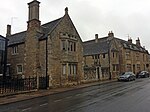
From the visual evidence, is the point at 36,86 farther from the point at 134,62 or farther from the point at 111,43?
the point at 134,62

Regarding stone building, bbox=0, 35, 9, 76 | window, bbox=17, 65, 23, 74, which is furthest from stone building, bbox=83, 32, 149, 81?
stone building, bbox=0, 35, 9, 76

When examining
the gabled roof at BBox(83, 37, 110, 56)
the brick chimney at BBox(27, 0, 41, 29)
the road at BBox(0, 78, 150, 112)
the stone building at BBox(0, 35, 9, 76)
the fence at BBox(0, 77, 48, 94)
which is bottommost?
the road at BBox(0, 78, 150, 112)

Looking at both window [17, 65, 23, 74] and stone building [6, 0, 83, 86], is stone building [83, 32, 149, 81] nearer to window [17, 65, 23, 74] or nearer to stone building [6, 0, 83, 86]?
stone building [6, 0, 83, 86]

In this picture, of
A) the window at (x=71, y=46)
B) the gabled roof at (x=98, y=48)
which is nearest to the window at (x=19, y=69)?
the window at (x=71, y=46)

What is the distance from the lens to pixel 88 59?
48.4 meters

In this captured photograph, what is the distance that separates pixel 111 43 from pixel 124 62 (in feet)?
22.9

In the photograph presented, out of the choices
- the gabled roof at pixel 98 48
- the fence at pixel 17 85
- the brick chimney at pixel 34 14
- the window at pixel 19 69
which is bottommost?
the fence at pixel 17 85

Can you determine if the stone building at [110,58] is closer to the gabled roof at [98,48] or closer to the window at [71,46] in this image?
the gabled roof at [98,48]

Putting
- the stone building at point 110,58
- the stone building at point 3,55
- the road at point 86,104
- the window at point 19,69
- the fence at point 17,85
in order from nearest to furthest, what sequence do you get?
the road at point 86,104
the fence at point 17,85
the stone building at point 3,55
the window at point 19,69
the stone building at point 110,58

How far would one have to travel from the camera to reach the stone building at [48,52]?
26.5 metres

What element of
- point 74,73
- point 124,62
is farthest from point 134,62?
point 74,73

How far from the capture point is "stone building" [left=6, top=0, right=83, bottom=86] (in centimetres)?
2647

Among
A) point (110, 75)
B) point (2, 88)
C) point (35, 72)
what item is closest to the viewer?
point (2, 88)

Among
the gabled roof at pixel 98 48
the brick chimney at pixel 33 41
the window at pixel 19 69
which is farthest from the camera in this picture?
the gabled roof at pixel 98 48
